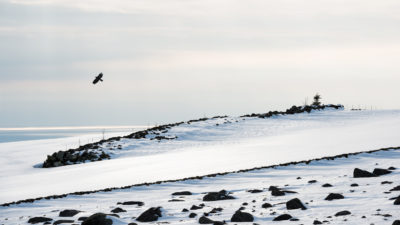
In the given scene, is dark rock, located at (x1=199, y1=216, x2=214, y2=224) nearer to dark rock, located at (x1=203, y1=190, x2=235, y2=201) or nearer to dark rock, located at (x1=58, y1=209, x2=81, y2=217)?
dark rock, located at (x1=203, y1=190, x2=235, y2=201)

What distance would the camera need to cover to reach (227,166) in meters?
26.1

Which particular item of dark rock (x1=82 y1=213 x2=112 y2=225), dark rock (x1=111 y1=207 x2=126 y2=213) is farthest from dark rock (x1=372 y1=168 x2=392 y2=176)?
dark rock (x1=82 y1=213 x2=112 y2=225)

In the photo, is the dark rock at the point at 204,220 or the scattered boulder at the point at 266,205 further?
the scattered boulder at the point at 266,205

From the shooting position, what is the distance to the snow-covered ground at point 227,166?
1484cm

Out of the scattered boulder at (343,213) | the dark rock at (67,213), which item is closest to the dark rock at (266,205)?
the scattered boulder at (343,213)

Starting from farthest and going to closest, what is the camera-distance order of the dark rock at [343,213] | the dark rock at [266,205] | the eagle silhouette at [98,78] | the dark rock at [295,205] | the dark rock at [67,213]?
the eagle silhouette at [98,78], the dark rock at [67,213], the dark rock at [266,205], the dark rock at [295,205], the dark rock at [343,213]

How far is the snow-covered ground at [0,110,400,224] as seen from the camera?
584 inches

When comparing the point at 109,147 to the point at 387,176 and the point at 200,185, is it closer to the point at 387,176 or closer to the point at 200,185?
the point at 200,185

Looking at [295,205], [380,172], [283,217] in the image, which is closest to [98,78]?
[295,205]

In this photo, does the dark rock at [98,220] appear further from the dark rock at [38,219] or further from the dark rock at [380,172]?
the dark rock at [380,172]

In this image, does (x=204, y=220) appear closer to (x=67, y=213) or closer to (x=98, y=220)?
(x=98, y=220)

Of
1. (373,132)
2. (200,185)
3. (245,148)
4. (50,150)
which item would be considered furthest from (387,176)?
(50,150)

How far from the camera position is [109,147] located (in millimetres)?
38875

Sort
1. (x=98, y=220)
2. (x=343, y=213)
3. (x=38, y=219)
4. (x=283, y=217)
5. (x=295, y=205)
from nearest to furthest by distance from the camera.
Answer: (x=343, y=213) < (x=283, y=217) < (x=98, y=220) < (x=295, y=205) < (x=38, y=219)
